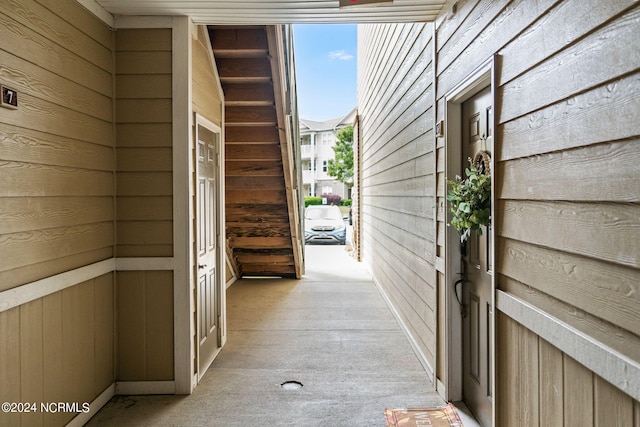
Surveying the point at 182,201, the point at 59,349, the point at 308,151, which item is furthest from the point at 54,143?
the point at 308,151

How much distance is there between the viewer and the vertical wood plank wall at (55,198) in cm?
198

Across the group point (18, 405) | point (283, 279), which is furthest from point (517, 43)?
point (283, 279)

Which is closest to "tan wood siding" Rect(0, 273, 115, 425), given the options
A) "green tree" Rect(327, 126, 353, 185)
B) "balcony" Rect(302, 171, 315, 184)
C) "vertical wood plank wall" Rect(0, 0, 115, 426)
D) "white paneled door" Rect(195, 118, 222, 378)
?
"vertical wood plank wall" Rect(0, 0, 115, 426)

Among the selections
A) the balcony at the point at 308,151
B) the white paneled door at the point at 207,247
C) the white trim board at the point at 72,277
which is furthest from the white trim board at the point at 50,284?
the balcony at the point at 308,151

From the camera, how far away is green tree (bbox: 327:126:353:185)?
2258cm

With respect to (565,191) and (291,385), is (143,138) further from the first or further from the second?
(565,191)

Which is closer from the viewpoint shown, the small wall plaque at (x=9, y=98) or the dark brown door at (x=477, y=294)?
the small wall plaque at (x=9, y=98)

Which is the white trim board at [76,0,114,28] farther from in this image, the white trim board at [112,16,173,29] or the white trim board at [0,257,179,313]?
the white trim board at [0,257,179,313]

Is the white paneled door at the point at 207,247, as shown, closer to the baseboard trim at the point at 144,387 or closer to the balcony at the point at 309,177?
the baseboard trim at the point at 144,387

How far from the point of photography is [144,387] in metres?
2.94

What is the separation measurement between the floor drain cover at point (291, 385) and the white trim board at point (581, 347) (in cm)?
172

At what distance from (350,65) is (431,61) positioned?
35.0m

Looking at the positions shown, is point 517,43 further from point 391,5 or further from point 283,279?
point 283,279

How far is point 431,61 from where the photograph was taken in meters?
3.08
